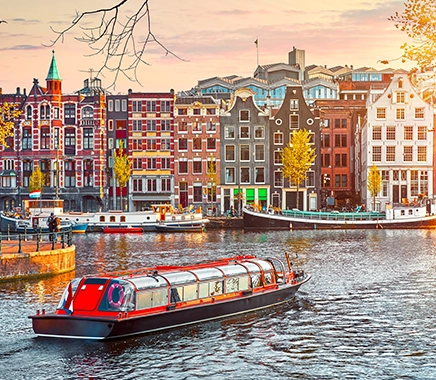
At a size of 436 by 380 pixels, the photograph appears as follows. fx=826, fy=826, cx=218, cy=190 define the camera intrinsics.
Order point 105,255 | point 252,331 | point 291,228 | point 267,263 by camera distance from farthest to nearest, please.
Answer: point 291,228 → point 105,255 → point 267,263 → point 252,331

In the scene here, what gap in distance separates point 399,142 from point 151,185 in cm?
3332

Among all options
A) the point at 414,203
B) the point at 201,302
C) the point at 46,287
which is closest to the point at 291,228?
the point at 414,203

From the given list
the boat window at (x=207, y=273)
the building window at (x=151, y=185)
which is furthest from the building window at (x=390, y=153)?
the boat window at (x=207, y=273)

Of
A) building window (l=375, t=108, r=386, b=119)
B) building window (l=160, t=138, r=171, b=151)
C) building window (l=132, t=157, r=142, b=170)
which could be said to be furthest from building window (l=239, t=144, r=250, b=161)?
building window (l=375, t=108, r=386, b=119)

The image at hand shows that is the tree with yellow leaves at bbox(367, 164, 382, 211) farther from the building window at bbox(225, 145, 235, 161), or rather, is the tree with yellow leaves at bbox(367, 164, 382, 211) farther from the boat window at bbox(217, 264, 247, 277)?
the boat window at bbox(217, 264, 247, 277)

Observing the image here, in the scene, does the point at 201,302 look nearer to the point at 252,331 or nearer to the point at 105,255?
the point at 252,331

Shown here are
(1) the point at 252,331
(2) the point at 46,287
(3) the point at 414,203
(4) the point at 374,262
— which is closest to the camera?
(1) the point at 252,331

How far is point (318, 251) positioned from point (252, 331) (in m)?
32.2

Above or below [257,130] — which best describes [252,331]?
below

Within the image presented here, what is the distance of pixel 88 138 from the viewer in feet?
374

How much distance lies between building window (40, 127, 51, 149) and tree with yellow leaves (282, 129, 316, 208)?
1330 inches

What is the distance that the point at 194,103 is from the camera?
110125mm

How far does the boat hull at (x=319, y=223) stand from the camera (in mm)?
91625

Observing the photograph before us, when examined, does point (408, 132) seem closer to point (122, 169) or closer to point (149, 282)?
point (122, 169)
